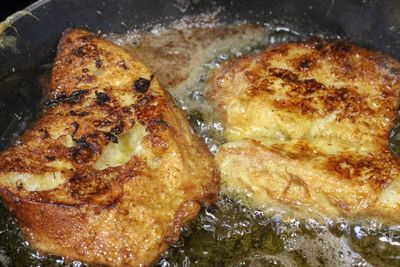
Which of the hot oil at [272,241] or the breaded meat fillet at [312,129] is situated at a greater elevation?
the breaded meat fillet at [312,129]

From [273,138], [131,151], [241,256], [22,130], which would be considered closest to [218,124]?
[273,138]

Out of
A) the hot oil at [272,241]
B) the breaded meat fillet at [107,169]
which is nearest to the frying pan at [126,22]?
the breaded meat fillet at [107,169]

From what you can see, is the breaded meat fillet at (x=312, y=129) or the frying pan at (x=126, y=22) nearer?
the breaded meat fillet at (x=312, y=129)

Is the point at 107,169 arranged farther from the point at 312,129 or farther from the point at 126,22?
the point at 126,22

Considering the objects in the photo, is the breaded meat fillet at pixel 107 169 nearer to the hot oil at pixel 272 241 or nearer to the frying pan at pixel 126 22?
the hot oil at pixel 272 241

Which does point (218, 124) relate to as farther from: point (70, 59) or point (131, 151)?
point (70, 59)

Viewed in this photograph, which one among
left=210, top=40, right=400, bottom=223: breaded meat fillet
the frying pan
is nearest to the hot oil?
left=210, top=40, right=400, bottom=223: breaded meat fillet
